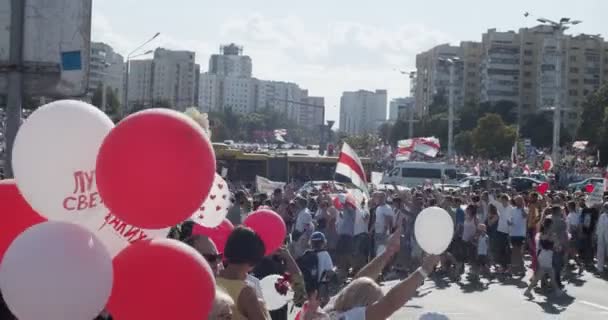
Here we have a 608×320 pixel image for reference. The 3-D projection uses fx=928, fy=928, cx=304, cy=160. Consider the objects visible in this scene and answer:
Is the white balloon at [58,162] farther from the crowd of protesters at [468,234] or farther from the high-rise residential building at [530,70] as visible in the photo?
the high-rise residential building at [530,70]

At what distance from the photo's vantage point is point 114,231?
4.75 meters

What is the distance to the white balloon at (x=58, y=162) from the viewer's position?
4.65m

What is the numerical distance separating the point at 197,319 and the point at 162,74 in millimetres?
126272

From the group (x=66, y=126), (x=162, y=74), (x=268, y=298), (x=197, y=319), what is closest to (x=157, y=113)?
(x=66, y=126)

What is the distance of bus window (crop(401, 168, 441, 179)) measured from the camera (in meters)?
43.3

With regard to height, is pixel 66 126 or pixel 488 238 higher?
pixel 66 126

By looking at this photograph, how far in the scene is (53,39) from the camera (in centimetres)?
710

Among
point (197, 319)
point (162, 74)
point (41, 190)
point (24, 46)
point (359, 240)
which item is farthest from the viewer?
point (162, 74)

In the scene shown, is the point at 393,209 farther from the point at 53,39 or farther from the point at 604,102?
the point at 604,102

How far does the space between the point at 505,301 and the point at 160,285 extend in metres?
11.1

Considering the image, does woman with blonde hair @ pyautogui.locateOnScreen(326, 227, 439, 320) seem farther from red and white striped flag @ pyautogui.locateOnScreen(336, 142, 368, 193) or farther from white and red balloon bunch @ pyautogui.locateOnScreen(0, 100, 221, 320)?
red and white striped flag @ pyautogui.locateOnScreen(336, 142, 368, 193)

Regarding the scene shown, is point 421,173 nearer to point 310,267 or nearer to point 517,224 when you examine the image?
point 517,224

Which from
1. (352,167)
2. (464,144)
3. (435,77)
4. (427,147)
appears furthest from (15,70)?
(435,77)

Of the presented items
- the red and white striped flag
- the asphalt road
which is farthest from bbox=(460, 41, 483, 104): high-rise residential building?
the red and white striped flag
